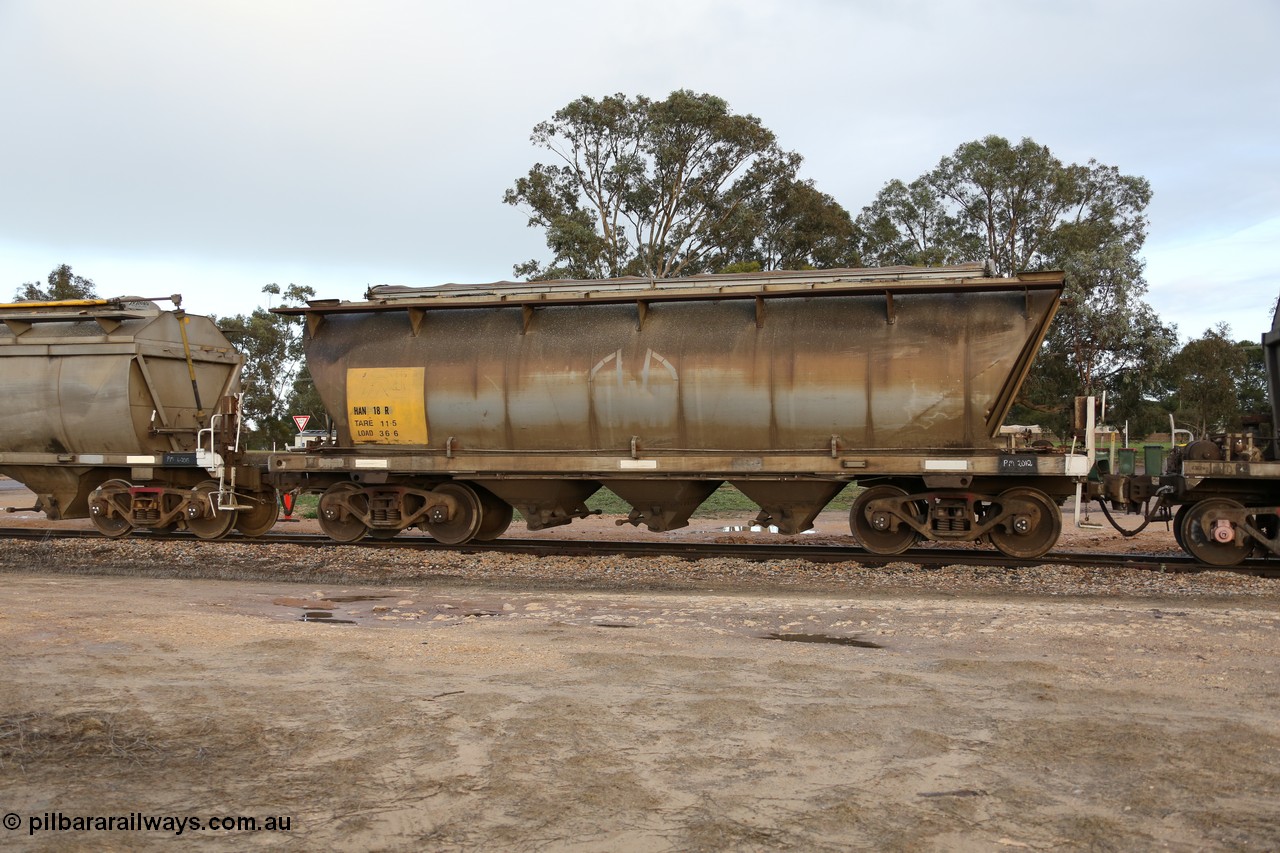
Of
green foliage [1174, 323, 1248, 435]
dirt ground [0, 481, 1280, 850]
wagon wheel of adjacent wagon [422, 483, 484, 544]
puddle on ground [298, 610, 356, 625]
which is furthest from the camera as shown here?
green foliage [1174, 323, 1248, 435]

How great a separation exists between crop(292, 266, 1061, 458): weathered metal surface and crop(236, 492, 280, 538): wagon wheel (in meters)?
2.70

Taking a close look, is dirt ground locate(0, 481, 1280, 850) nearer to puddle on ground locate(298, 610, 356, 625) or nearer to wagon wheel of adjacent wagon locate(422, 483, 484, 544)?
puddle on ground locate(298, 610, 356, 625)

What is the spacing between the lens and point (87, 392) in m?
14.6

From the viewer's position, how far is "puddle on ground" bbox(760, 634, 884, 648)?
313 inches

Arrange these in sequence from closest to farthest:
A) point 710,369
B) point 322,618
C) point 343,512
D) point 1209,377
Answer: point 322,618
point 710,369
point 343,512
point 1209,377

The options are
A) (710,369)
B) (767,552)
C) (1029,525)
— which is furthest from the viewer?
(767,552)

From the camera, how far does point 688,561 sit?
12.8 metres

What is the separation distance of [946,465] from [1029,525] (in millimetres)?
1388

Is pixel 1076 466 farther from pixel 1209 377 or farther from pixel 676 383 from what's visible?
pixel 1209 377

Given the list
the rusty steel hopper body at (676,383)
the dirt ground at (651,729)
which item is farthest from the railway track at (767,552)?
the dirt ground at (651,729)

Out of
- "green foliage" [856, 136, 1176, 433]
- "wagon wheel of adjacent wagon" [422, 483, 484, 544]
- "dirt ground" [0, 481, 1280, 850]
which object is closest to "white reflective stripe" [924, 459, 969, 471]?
"dirt ground" [0, 481, 1280, 850]

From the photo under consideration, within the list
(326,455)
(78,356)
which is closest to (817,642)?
(326,455)

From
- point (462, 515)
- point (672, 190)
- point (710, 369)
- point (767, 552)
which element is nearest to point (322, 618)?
point (462, 515)

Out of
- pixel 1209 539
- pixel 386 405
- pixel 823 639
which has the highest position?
pixel 386 405
